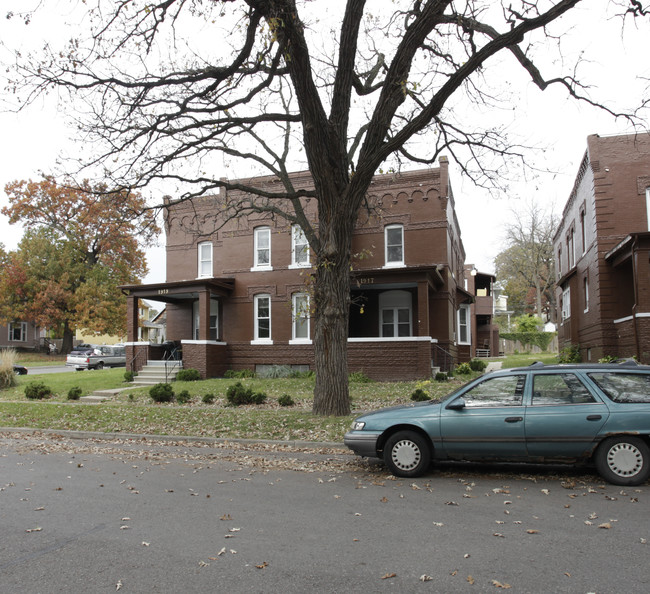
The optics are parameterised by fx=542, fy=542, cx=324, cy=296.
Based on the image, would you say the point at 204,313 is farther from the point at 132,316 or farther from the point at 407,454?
the point at 407,454

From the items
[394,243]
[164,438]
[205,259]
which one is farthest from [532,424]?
[205,259]

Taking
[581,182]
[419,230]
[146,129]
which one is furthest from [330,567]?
[581,182]

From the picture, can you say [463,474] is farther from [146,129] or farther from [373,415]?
[146,129]

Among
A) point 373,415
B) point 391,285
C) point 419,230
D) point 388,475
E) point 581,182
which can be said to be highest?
point 581,182

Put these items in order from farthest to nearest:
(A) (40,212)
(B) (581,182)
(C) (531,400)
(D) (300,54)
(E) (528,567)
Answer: (A) (40,212) < (B) (581,182) < (D) (300,54) < (C) (531,400) < (E) (528,567)

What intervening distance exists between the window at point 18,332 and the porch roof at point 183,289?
109ft

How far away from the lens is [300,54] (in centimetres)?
1020

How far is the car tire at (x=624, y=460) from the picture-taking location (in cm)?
659

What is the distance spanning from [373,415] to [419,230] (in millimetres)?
15876

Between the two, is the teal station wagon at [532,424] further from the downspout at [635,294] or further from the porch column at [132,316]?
the porch column at [132,316]

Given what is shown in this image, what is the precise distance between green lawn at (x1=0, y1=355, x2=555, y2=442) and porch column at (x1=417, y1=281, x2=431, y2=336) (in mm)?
2161

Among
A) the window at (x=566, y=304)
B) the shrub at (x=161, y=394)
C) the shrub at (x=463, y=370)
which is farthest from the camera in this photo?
the window at (x=566, y=304)

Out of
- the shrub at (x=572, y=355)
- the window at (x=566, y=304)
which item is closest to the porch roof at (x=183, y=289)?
the shrub at (x=572, y=355)

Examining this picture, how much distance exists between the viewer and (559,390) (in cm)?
714
